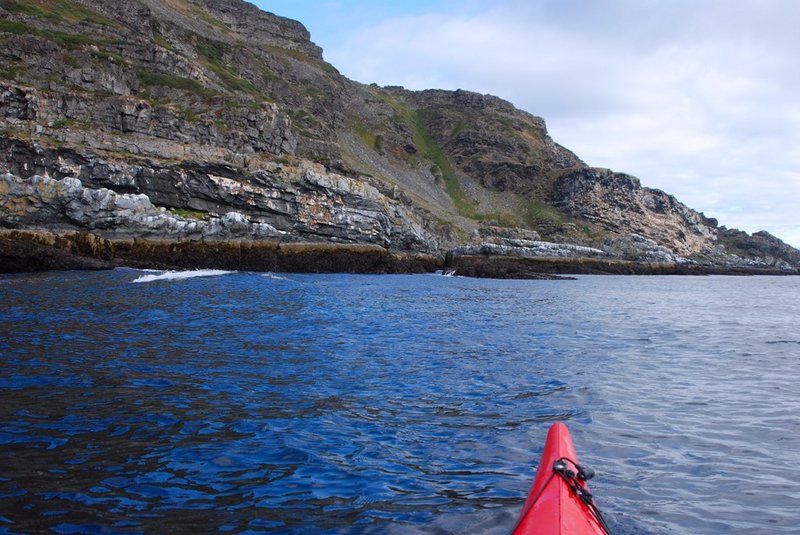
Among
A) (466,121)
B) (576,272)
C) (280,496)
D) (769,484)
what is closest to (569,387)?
(769,484)

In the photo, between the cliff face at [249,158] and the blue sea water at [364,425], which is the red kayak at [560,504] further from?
the cliff face at [249,158]

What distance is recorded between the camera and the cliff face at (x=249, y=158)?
41625mm

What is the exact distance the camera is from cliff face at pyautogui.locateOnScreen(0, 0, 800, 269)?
137 ft

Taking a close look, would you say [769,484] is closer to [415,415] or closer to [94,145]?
[415,415]

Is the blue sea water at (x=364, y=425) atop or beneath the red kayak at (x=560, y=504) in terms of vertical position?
beneath

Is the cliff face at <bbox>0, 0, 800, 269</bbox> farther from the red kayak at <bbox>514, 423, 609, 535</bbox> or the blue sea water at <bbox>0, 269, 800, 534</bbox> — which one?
the red kayak at <bbox>514, 423, 609, 535</bbox>

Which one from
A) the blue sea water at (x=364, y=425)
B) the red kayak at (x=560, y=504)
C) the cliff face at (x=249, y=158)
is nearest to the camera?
→ the red kayak at (x=560, y=504)

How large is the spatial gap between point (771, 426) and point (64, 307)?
58.5ft

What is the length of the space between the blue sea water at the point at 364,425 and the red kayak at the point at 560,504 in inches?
20.9

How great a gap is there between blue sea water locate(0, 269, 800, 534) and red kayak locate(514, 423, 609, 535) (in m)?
0.53

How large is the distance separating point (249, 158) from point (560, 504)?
53542 mm

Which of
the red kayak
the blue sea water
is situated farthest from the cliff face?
the red kayak

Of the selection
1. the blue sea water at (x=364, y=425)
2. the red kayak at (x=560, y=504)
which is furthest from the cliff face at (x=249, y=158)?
the red kayak at (x=560, y=504)

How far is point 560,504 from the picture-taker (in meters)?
3.83
